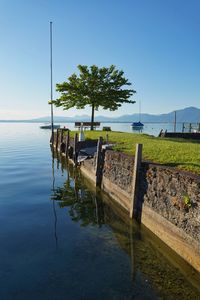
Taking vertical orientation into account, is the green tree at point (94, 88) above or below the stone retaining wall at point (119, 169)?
above

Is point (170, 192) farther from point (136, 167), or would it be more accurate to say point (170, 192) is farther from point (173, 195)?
point (136, 167)

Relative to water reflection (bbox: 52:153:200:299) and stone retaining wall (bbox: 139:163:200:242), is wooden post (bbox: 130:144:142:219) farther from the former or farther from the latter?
water reflection (bbox: 52:153:200:299)

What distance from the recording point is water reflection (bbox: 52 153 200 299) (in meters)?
6.88

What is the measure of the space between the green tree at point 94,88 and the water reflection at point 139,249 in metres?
24.7

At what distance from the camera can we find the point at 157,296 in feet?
21.5

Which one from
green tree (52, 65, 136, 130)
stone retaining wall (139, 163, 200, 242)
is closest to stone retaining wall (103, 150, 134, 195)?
stone retaining wall (139, 163, 200, 242)

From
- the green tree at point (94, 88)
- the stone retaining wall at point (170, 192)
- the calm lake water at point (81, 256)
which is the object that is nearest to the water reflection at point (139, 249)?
the calm lake water at point (81, 256)

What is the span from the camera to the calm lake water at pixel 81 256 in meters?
6.77

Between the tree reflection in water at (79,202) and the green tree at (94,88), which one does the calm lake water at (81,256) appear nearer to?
the tree reflection in water at (79,202)

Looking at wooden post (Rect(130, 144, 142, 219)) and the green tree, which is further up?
the green tree

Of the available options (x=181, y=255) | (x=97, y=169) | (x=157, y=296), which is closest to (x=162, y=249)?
(x=181, y=255)

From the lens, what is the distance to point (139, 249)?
356 inches

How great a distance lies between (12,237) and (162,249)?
540 cm

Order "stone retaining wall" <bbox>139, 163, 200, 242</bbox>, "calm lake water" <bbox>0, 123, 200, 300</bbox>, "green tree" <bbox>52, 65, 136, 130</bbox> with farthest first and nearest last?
1. "green tree" <bbox>52, 65, 136, 130</bbox>
2. "stone retaining wall" <bbox>139, 163, 200, 242</bbox>
3. "calm lake water" <bbox>0, 123, 200, 300</bbox>
